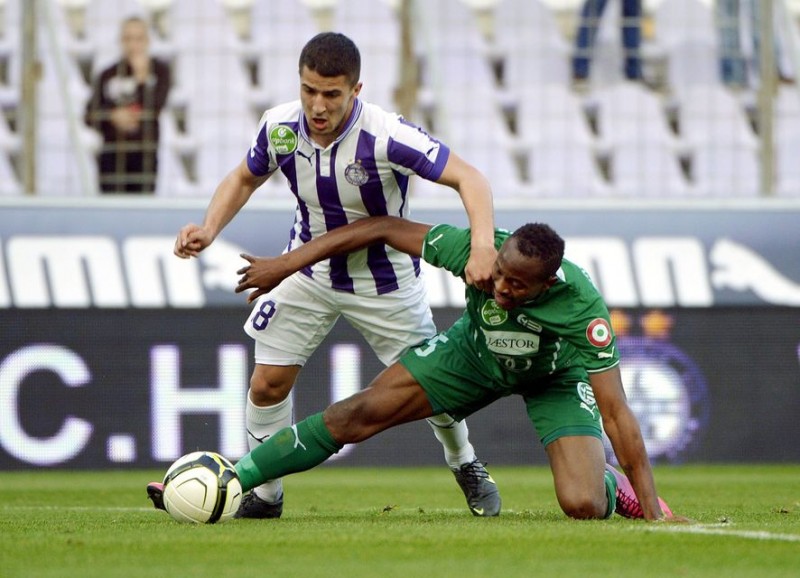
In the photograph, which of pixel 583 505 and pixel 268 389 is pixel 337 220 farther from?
pixel 583 505

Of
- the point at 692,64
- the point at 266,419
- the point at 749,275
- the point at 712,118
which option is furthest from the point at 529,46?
the point at 266,419

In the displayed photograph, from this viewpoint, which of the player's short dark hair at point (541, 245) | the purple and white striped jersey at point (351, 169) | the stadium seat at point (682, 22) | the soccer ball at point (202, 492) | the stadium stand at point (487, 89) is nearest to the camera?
the player's short dark hair at point (541, 245)

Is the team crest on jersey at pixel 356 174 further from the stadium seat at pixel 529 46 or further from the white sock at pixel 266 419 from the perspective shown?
the stadium seat at pixel 529 46

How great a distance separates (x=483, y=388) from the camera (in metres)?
6.45

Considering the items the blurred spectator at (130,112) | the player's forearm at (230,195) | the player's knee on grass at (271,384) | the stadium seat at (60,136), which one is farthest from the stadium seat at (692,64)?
the player's knee on grass at (271,384)

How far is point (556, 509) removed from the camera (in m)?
7.25

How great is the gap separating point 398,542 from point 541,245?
54.0 inches

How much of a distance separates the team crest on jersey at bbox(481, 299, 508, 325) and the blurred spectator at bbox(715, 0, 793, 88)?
24.4 feet

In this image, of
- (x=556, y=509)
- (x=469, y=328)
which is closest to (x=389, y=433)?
(x=556, y=509)

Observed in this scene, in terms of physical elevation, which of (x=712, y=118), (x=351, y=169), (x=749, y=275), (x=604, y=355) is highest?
(x=712, y=118)

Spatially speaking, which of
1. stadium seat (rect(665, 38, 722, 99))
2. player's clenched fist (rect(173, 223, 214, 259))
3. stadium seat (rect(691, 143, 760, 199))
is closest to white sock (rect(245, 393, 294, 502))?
player's clenched fist (rect(173, 223, 214, 259))

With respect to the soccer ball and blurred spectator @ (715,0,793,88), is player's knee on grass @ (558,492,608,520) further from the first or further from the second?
blurred spectator @ (715,0,793,88)

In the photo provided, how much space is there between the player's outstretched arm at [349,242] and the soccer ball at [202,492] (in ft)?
2.63

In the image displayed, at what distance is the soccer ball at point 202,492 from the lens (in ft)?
19.2
